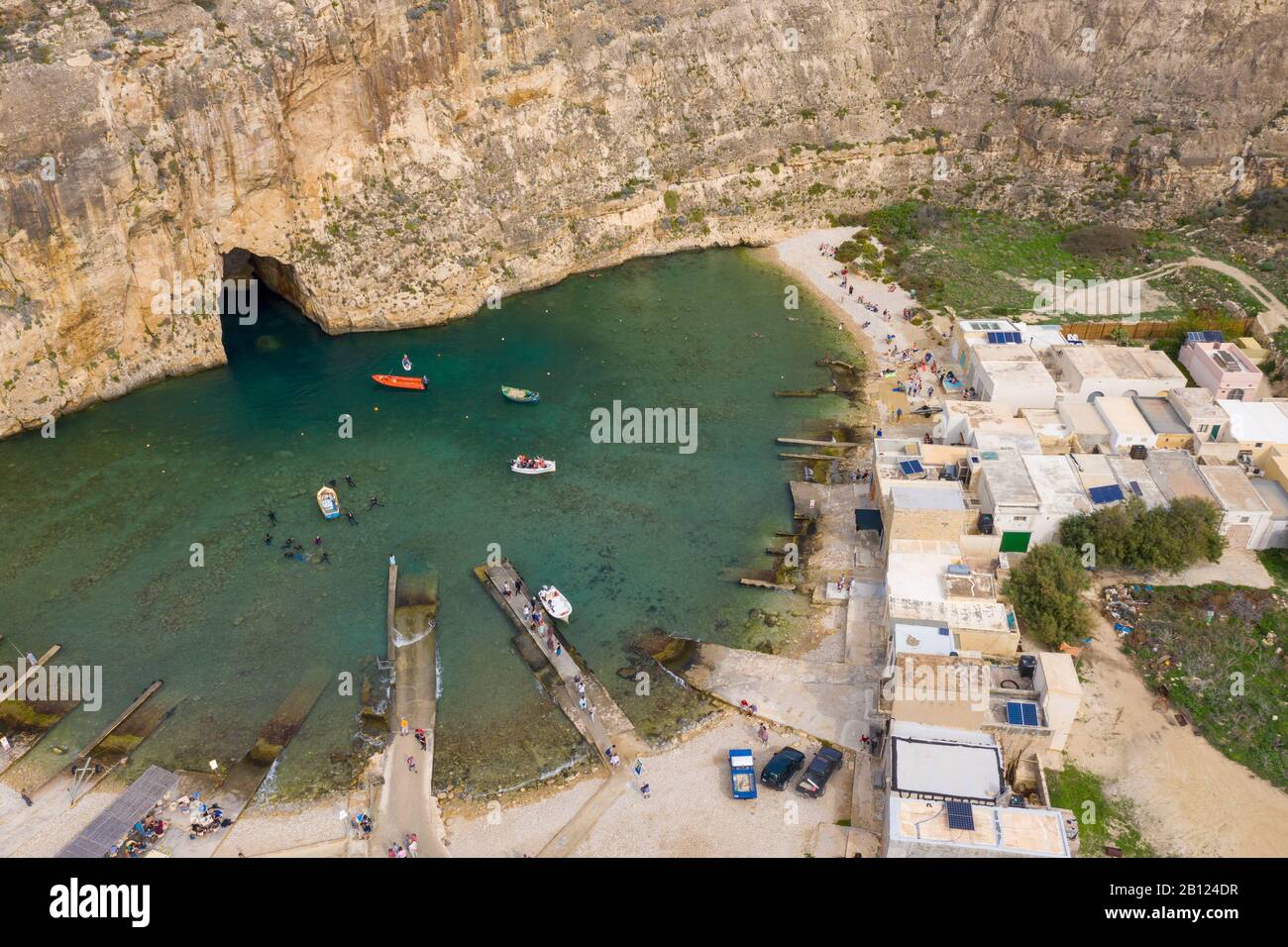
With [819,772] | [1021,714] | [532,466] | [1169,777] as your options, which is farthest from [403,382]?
[1169,777]

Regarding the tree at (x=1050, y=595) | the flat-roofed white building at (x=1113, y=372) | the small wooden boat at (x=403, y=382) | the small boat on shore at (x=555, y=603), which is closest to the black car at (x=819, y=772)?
the tree at (x=1050, y=595)

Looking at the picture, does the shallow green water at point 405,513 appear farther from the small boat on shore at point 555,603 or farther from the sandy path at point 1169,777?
the sandy path at point 1169,777

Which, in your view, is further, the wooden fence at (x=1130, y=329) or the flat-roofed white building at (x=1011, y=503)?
the wooden fence at (x=1130, y=329)

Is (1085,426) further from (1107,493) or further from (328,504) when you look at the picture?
(328,504)

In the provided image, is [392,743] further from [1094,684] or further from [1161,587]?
[1161,587]

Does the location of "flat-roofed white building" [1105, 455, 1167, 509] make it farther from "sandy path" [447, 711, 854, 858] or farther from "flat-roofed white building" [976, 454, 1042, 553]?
"sandy path" [447, 711, 854, 858]

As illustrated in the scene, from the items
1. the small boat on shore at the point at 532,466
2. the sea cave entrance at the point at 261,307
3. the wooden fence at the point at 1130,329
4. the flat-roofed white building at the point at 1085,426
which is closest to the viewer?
the flat-roofed white building at the point at 1085,426
